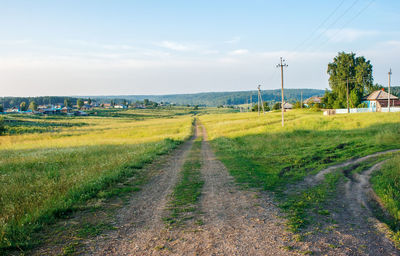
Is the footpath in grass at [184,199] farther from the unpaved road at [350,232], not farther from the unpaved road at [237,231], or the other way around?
the unpaved road at [350,232]

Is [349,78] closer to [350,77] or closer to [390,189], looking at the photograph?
[350,77]

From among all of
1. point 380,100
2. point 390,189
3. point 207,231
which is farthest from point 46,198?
point 380,100

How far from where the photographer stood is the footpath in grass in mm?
Answer: 7031

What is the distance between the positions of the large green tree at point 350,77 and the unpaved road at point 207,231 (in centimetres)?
7708

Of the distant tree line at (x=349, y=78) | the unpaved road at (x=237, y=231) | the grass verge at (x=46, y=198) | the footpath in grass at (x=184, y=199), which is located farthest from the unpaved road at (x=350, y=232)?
the distant tree line at (x=349, y=78)

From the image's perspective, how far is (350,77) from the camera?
76062mm

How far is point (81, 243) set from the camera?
225 inches

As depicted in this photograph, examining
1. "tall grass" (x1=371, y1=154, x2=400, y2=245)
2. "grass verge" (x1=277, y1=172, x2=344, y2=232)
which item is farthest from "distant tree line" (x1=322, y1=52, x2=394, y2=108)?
"grass verge" (x1=277, y1=172, x2=344, y2=232)

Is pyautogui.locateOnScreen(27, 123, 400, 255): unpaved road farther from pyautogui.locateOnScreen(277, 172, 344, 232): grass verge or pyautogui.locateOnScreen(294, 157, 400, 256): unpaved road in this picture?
pyautogui.locateOnScreen(277, 172, 344, 232): grass verge

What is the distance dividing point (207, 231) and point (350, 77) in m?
82.7

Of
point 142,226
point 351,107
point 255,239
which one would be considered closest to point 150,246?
point 142,226

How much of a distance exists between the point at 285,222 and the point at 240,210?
1.35 metres

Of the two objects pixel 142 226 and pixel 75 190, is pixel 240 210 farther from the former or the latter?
pixel 75 190

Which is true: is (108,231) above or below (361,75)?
below
